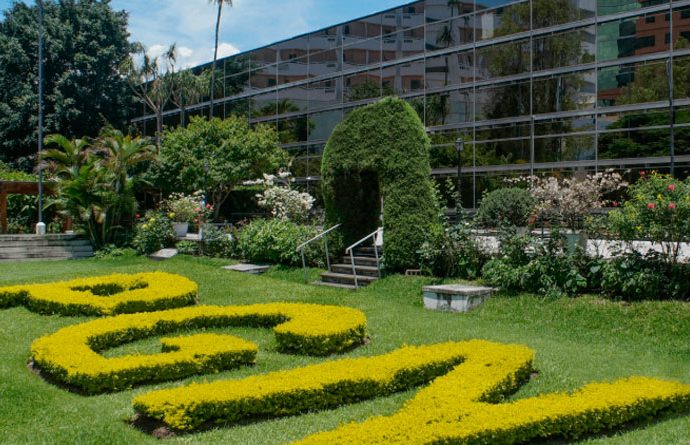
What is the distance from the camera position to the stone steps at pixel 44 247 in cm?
2292

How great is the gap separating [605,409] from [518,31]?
21441mm

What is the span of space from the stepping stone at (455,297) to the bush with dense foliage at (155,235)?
11.5 meters

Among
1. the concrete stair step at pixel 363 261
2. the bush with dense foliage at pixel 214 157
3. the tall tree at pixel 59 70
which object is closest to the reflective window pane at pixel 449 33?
the bush with dense foliage at pixel 214 157

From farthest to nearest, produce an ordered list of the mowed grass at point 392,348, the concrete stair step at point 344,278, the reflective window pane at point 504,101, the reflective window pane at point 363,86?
the reflective window pane at point 363,86 → the reflective window pane at point 504,101 → the concrete stair step at point 344,278 → the mowed grass at point 392,348

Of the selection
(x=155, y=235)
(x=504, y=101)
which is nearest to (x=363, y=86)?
(x=504, y=101)

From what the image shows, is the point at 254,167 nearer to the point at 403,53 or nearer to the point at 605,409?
the point at 403,53

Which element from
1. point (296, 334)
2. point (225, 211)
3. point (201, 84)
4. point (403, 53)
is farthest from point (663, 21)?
point (201, 84)

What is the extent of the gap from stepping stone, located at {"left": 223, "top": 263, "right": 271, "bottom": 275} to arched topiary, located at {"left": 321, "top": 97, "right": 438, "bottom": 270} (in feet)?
6.67

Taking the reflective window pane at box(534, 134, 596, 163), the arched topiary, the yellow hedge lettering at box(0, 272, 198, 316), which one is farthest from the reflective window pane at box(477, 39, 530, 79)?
the yellow hedge lettering at box(0, 272, 198, 316)

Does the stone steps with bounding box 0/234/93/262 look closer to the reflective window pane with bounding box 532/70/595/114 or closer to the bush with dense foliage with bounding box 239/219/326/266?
the bush with dense foliage with bounding box 239/219/326/266

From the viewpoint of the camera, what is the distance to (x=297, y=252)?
53.0 feet

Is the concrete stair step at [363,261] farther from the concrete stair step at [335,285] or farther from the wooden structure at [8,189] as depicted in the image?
the wooden structure at [8,189]

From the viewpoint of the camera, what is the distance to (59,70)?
125 feet

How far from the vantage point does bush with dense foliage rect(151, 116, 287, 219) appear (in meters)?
26.9
